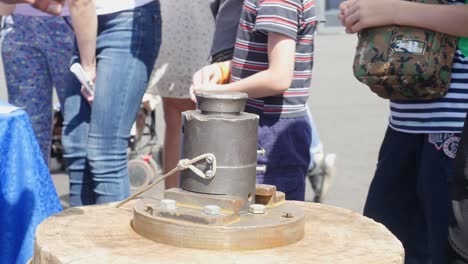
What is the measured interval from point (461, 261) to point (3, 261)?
4.73 feet

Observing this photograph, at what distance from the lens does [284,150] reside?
280 cm

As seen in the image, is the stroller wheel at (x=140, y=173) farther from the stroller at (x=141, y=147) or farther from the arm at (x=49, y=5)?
the arm at (x=49, y=5)

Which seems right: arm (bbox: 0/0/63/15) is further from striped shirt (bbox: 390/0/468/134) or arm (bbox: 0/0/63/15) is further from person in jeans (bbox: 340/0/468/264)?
striped shirt (bbox: 390/0/468/134)

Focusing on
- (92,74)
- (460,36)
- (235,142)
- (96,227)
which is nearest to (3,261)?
(92,74)

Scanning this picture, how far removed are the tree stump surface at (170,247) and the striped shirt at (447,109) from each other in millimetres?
664

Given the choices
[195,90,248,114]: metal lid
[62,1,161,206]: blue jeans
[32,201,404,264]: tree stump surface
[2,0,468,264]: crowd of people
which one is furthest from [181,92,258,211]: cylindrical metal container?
[62,1,161,206]: blue jeans

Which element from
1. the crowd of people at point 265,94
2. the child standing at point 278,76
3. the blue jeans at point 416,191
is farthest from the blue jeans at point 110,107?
the blue jeans at point 416,191

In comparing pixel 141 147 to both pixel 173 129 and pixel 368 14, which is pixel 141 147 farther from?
pixel 368 14

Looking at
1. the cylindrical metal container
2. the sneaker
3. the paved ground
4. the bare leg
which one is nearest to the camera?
the cylindrical metal container

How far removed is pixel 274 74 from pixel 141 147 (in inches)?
134

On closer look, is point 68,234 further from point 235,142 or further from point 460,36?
point 460,36

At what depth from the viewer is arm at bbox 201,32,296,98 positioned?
2.54m

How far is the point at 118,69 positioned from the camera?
3.09 m

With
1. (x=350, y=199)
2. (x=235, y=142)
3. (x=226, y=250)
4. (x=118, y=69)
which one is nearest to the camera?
(x=226, y=250)
